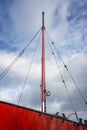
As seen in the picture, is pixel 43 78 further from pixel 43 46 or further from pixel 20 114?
pixel 20 114

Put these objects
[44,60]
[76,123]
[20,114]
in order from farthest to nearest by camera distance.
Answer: [44,60] < [76,123] < [20,114]

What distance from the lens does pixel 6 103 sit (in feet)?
38.7

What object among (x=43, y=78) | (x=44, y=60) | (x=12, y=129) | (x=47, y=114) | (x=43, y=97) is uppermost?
(x=44, y=60)

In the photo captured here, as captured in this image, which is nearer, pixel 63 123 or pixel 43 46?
pixel 63 123

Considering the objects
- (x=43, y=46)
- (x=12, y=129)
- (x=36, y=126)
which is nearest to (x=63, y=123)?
(x=36, y=126)

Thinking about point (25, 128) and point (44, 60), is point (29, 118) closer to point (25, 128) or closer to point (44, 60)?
point (25, 128)

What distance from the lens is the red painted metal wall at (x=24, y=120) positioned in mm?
11625

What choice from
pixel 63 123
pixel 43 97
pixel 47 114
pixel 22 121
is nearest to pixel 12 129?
pixel 22 121

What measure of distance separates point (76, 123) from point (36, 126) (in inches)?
251

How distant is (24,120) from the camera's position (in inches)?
510

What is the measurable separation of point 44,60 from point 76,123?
5964mm

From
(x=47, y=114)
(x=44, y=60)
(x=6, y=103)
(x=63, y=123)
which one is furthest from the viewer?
(x=44, y=60)

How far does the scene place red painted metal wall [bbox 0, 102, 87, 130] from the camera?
11.6 meters

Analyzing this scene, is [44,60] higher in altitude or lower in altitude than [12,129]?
higher
